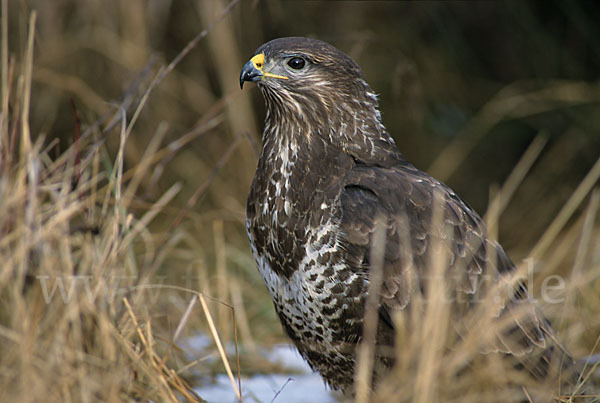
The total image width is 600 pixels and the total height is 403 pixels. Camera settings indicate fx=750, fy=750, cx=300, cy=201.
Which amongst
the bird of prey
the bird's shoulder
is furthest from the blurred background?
the bird's shoulder

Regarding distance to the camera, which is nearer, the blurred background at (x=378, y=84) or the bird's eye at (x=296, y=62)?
the bird's eye at (x=296, y=62)

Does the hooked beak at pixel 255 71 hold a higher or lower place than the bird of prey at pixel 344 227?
higher

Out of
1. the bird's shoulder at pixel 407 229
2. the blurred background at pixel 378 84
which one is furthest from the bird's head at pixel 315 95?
the blurred background at pixel 378 84

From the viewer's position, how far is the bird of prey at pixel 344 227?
2.84 m

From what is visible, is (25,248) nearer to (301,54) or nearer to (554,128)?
(301,54)

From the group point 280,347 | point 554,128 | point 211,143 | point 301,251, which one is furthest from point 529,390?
point 211,143

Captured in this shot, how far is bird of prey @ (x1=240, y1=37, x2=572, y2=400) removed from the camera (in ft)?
9.31

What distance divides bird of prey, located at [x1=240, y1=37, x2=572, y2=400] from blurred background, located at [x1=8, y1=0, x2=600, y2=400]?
78.5 inches

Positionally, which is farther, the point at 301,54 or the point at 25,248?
the point at 301,54

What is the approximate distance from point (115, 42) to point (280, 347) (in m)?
2.71

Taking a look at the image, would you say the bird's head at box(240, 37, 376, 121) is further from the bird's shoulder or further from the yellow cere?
the bird's shoulder

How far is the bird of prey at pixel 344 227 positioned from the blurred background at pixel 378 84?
1.99m

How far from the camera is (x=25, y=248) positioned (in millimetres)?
2326

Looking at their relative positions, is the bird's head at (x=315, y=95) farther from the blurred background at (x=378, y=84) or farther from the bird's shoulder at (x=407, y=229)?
the blurred background at (x=378, y=84)
